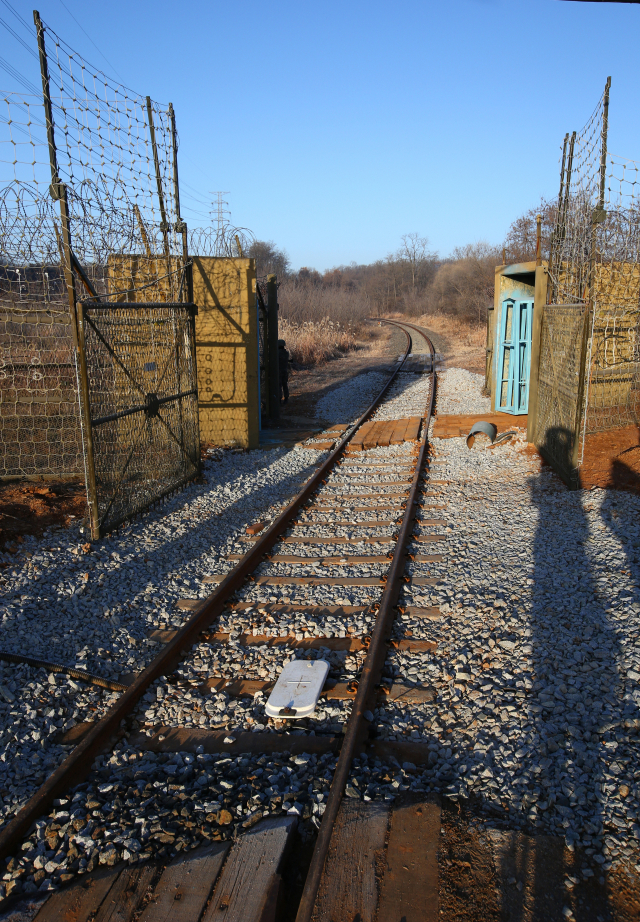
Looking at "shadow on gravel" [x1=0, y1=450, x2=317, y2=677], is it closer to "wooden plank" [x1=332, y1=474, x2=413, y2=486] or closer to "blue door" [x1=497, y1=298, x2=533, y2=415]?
"wooden plank" [x1=332, y1=474, x2=413, y2=486]

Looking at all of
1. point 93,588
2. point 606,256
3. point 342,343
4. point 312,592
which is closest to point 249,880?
point 312,592

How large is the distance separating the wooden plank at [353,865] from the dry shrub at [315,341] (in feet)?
72.1

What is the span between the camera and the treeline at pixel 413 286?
111 feet

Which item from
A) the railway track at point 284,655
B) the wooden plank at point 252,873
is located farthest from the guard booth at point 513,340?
the wooden plank at point 252,873

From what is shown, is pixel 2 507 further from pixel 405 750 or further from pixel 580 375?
pixel 580 375

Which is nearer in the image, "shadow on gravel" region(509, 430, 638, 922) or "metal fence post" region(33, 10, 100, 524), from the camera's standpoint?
"shadow on gravel" region(509, 430, 638, 922)

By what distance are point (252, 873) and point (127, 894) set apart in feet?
1.65

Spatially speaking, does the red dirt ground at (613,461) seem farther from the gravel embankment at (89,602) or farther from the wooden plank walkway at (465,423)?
the gravel embankment at (89,602)

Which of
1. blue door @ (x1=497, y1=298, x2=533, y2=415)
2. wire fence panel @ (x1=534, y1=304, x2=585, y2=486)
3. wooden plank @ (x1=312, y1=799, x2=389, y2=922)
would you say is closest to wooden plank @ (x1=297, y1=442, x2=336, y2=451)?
wire fence panel @ (x1=534, y1=304, x2=585, y2=486)

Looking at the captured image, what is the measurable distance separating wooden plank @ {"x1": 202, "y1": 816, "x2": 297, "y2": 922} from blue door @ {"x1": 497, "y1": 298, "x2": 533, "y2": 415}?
439 inches

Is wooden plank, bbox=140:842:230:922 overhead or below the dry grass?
below

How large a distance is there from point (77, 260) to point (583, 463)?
6623 millimetres

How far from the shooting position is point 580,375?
757 centimetres

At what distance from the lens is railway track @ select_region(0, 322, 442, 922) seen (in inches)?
108
